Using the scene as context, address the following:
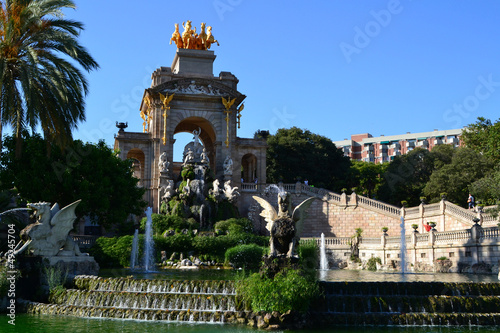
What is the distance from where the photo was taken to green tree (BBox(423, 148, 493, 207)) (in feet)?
156

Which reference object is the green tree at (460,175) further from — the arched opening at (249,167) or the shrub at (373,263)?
the shrub at (373,263)

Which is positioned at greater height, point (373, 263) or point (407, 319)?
point (373, 263)

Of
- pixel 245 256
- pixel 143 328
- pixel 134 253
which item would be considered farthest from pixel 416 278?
pixel 134 253

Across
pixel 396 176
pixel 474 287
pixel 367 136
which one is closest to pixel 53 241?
pixel 474 287

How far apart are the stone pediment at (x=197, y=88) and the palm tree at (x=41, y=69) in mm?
23722

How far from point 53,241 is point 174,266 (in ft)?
42.3

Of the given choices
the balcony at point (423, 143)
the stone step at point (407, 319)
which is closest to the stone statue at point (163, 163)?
the stone step at point (407, 319)

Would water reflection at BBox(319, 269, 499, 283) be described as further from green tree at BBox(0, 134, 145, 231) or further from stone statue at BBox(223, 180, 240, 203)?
stone statue at BBox(223, 180, 240, 203)

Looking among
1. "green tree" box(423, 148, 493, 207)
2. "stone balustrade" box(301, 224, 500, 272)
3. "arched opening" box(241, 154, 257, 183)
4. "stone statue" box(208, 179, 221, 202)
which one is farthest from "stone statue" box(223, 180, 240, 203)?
"green tree" box(423, 148, 493, 207)

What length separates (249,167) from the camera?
54750mm

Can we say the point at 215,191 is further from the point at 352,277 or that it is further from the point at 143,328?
the point at 143,328

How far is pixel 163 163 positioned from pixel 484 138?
2703 cm

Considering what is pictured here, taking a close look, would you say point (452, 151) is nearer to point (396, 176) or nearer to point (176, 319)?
point (396, 176)

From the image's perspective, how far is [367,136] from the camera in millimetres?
114312
